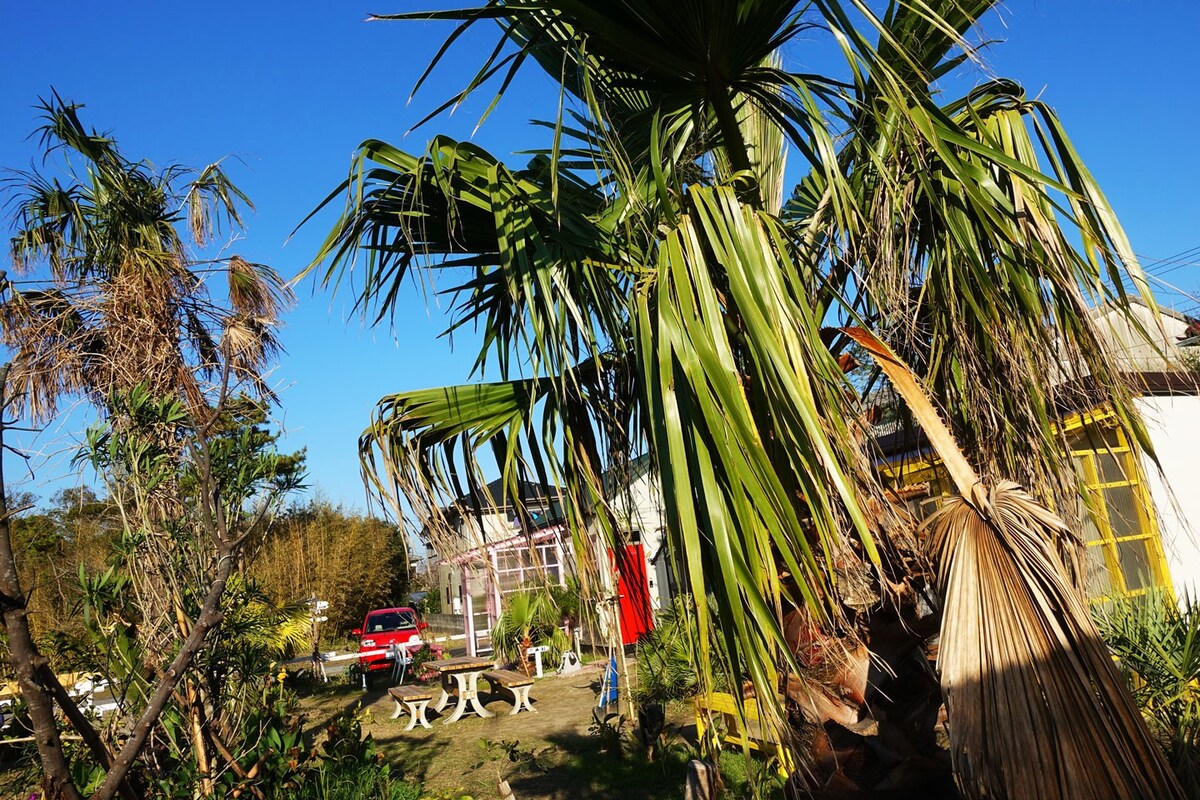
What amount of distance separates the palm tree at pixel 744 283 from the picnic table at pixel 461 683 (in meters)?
8.72

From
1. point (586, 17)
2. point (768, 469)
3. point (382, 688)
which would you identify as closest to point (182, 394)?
point (586, 17)

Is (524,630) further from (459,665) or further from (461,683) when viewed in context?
(461,683)

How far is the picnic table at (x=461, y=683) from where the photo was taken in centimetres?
1132

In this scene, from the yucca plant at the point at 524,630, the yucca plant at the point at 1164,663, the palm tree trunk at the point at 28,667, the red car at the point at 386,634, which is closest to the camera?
the palm tree trunk at the point at 28,667

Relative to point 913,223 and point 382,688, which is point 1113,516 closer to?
point 913,223

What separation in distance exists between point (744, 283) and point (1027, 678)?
1.28 metres

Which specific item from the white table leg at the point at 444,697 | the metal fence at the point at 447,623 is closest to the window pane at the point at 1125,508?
the white table leg at the point at 444,697

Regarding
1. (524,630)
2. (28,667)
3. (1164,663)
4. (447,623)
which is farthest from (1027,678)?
(447,623)

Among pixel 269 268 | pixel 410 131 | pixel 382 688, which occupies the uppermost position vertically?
pixel 269 268

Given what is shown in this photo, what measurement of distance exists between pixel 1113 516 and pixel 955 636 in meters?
6.93

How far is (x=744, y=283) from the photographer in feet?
7.75

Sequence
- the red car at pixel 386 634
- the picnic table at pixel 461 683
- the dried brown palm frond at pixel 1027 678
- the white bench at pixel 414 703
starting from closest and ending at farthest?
A: the dried brown palm frond at pixel 1027 678 → the white bench at pixel 414 703 → the picnic table at pixel 461 683 → the red car at pixel 386 634

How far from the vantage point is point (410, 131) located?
104 inches

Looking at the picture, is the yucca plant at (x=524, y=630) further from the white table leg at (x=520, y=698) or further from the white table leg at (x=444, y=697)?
the white table leg at (x=520, y=698)
